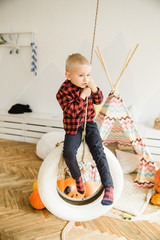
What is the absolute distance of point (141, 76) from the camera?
330 cm

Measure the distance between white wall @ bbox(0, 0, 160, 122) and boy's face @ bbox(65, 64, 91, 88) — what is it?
7.24ft

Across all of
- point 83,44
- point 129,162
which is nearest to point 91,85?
point 129,162

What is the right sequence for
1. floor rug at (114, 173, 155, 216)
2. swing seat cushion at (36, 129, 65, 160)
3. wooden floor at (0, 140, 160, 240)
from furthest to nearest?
swing seat cushion at (36, 129, 65, 160), floor rug at (114, 173, 155, 216), wooden floor at (0, 140, 160, 240)

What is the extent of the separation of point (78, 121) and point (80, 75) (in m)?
0.31

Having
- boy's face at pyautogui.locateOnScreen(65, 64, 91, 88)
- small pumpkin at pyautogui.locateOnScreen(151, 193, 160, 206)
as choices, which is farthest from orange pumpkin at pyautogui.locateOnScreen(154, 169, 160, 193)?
boy's face at pyautogui.locateOnScreen(65, 64, 91, 88)

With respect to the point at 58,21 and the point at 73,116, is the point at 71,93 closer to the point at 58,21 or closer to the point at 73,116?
the point at 73,116

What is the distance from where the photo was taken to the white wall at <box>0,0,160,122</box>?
3180mm

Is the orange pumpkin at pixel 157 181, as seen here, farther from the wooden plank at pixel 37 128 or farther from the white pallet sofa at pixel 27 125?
the wooden plank at pixel 37 128

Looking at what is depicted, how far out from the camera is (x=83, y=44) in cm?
346

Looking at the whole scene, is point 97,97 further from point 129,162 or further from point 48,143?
point 48,143

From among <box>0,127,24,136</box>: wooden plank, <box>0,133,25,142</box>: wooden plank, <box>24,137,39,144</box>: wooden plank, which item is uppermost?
<box>0,127,24,136</box>: wooden plank

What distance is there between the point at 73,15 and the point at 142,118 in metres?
2.09

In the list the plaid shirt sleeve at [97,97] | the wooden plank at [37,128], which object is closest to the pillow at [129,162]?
the wooden plank at [37,128]

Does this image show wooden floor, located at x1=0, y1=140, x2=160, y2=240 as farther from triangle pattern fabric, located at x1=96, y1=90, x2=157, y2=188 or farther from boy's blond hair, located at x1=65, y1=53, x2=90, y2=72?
boy's blond hair, located at x1=65, y1=53, x2=90, y2=72
